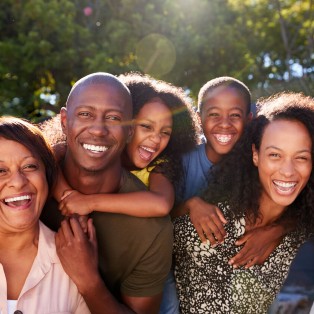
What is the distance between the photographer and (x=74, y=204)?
296 cm

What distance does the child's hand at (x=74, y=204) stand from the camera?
2.95 metres

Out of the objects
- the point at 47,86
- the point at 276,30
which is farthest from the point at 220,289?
the point at 276,30

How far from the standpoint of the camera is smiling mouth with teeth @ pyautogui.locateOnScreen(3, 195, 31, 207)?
2623 millimetres

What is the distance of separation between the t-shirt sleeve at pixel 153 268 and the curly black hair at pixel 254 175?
50 cm

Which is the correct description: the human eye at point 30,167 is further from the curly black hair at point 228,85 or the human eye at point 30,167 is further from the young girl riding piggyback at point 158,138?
the curly black hair at point 228,85

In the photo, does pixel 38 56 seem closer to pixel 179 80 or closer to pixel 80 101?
pixel 179 80

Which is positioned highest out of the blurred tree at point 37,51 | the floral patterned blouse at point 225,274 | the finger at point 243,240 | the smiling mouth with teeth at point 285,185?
the blurred tree at point 37,51

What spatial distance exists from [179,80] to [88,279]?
30.6 feet

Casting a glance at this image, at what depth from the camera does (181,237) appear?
3.31 metres

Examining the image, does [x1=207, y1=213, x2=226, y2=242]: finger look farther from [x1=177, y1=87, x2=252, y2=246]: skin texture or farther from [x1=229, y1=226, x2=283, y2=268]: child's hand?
[x1=177, y1=87, x2=252, y2=246]: skin texture

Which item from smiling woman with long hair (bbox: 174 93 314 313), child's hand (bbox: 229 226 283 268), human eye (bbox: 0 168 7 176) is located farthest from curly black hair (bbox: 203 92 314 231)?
human eye (bbox: 0 168 7 176)

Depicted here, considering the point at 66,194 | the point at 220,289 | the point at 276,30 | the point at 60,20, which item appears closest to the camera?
the point at 66,194

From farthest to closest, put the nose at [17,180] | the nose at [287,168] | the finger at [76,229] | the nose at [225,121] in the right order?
the nose at [225,121] < the nose at [287,168] < the finger at [76,229] < the nose at [17,180]

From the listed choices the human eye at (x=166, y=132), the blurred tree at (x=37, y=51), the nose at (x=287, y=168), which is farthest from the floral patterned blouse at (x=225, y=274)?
the blurred tree at (x=37, y=51)
